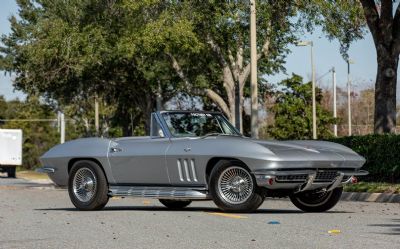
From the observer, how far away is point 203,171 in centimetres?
1219

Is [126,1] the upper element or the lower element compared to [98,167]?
upper

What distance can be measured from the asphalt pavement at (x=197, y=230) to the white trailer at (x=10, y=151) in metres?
40.5

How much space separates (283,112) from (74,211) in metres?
38.7

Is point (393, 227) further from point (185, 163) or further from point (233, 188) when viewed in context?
point (185, 163)

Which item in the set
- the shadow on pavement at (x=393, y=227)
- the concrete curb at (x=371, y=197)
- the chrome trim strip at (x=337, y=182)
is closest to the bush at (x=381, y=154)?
the concrete curb at (x=371, y=197)

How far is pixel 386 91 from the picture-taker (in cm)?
2364

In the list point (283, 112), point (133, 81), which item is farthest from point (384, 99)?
point (283, 112)

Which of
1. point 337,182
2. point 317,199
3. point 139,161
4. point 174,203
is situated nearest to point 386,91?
point 174,203

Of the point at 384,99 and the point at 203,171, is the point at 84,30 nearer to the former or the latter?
the point at 384,99

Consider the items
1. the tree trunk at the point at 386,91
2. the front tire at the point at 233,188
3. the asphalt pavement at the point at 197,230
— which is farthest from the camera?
the tree trunk at the point at 386,91

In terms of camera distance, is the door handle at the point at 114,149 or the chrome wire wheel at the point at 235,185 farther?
the door handle at the point at 114,149

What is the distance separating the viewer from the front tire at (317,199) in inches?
502

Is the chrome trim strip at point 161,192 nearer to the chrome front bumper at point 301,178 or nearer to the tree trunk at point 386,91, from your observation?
the chrome front bumper at point 301,178

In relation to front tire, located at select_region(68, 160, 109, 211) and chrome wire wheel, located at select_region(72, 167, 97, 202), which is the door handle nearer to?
front tire, located at select_region(68, 160, 109, 211)
